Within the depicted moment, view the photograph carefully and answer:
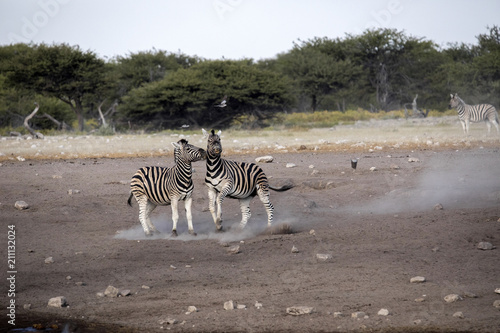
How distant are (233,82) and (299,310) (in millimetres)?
30449

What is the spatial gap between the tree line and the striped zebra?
76.3 ft

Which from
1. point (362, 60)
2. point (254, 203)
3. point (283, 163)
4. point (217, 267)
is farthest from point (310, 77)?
point (217, 267)

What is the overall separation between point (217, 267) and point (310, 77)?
1505 inches

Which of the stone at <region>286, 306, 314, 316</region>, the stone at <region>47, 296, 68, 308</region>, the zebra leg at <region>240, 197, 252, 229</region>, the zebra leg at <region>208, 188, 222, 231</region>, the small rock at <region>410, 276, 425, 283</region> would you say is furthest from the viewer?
the zebra leg at <region>240, 197, 252, 229</region>

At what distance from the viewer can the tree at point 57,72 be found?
34.0 meters

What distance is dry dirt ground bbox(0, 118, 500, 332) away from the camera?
5.55 m

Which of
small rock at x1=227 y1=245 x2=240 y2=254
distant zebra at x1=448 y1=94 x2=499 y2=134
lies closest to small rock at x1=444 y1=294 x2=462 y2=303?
small rock at x1=227 y1=245 x2=240 y2=254

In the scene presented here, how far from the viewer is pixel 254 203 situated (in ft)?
36.7

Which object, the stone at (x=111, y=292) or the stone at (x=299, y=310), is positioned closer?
the stone at (x=299, y=310)

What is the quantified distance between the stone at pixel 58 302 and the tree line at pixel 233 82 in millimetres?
26068

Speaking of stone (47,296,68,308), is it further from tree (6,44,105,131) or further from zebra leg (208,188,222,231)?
tree (6,44,105,131)

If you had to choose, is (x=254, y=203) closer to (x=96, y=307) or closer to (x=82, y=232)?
(x=82, y=232)

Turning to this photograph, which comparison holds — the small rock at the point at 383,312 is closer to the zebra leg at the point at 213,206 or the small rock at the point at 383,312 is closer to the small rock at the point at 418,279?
the small rock at the point at 418,279

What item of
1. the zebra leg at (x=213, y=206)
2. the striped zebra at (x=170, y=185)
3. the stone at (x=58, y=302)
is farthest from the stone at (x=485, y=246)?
the stone at (x=58, y=302)
